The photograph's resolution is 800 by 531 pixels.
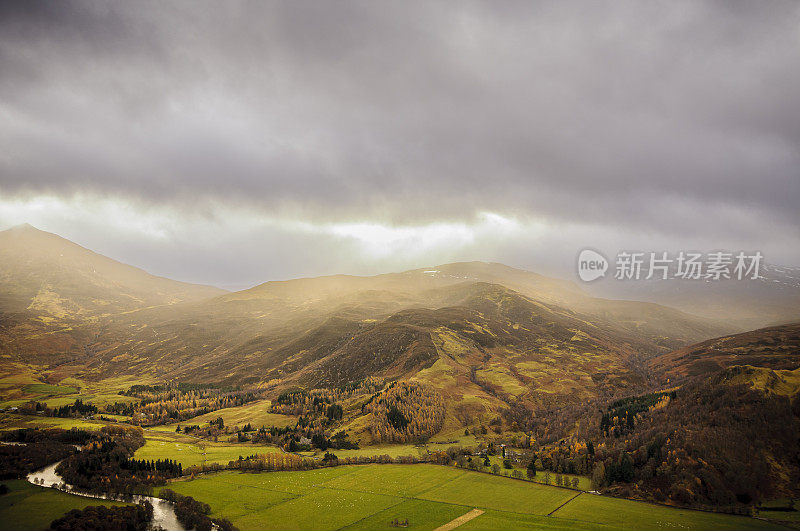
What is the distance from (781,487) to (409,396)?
135020 mm

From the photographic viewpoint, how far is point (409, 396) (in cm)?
19438

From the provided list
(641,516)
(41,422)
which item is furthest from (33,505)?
(41,422)

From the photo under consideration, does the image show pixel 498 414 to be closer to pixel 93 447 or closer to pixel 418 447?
pixel 418 447

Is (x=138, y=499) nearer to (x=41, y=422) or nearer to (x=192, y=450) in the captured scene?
(x=192, y=450)

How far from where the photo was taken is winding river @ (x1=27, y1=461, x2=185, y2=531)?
8888 cm

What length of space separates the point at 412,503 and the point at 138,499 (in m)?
70.2

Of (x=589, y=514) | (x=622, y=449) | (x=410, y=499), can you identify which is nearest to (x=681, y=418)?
(x=622, y=449)

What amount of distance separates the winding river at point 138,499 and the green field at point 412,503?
26.5 ft

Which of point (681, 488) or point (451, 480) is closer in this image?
point (681, 488)

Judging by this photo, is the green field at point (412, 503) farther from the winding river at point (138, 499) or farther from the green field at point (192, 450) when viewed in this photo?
the green field at point (192, 450)

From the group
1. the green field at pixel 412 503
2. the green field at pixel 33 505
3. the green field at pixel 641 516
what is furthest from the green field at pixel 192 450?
the green field at pixel 641 516

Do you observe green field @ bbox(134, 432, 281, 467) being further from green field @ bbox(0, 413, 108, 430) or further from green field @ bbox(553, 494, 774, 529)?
green field @ bbox(553, 494, 774, 529)

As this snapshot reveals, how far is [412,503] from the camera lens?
9906 cm

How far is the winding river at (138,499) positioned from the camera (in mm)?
88875
